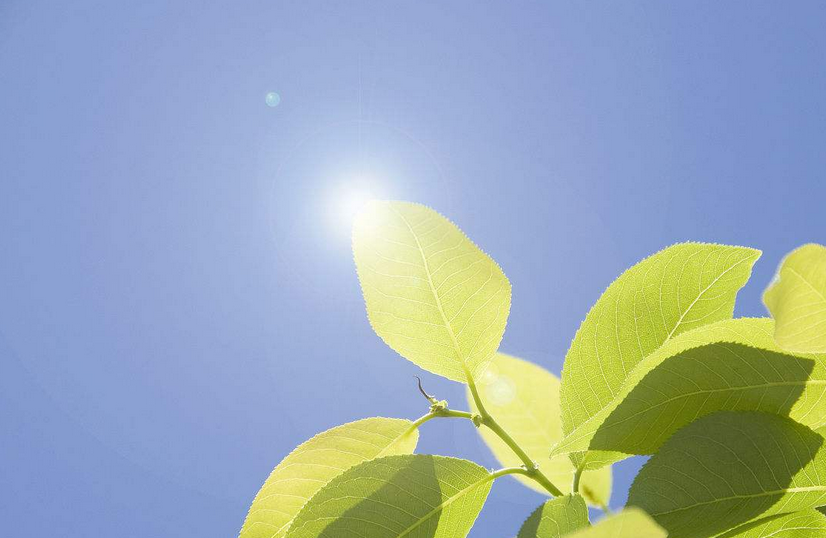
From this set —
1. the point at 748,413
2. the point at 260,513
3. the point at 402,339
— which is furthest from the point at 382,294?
the point at 748,413

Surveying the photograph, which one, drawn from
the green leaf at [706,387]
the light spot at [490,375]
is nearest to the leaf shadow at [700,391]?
the green leaf at [706,387]

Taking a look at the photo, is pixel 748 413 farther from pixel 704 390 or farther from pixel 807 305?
pixel 807 305

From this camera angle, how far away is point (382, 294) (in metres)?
1.11

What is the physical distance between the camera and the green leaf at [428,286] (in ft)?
3.56

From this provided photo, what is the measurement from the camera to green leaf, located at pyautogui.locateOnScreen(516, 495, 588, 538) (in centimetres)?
84

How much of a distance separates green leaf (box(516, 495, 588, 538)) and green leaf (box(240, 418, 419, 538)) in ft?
1.11

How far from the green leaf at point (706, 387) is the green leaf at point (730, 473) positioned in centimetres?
4

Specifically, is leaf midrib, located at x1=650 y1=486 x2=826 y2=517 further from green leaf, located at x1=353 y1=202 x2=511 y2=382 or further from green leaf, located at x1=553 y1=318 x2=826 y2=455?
green leaf, located at x1=353 y1=202 x2=511 y2=382

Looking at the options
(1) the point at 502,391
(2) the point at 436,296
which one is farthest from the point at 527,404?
(2) the point at 436,296

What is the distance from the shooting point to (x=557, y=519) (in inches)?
34.1

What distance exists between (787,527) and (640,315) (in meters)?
0.33

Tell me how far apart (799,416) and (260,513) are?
80cm

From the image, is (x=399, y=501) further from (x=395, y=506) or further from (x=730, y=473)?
(x=730, y=473)

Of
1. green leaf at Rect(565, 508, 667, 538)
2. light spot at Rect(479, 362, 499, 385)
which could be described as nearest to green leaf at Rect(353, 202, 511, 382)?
light spot at Rect(479, 362, 499, 385)
